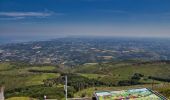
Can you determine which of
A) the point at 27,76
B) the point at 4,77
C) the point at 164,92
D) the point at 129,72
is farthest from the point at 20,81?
the point at 164,92

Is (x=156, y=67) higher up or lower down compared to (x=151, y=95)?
lower down

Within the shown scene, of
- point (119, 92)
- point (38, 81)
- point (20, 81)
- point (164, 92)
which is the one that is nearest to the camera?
point (119, 92)

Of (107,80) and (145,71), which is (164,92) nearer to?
(107,80)

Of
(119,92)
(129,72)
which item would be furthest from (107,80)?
(119,92)

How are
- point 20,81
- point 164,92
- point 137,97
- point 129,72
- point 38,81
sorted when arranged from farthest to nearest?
point 129,72, point 20,81, point 38,81, point 164,92, point 137,97

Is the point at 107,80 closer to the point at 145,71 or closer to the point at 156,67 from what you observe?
the point at 145,71

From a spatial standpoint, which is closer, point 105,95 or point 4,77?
point 105,95

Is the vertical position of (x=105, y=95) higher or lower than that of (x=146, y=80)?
higher

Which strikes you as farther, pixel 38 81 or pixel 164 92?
pixel 38 81

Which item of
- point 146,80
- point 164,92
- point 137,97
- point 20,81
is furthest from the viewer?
point 20,81
